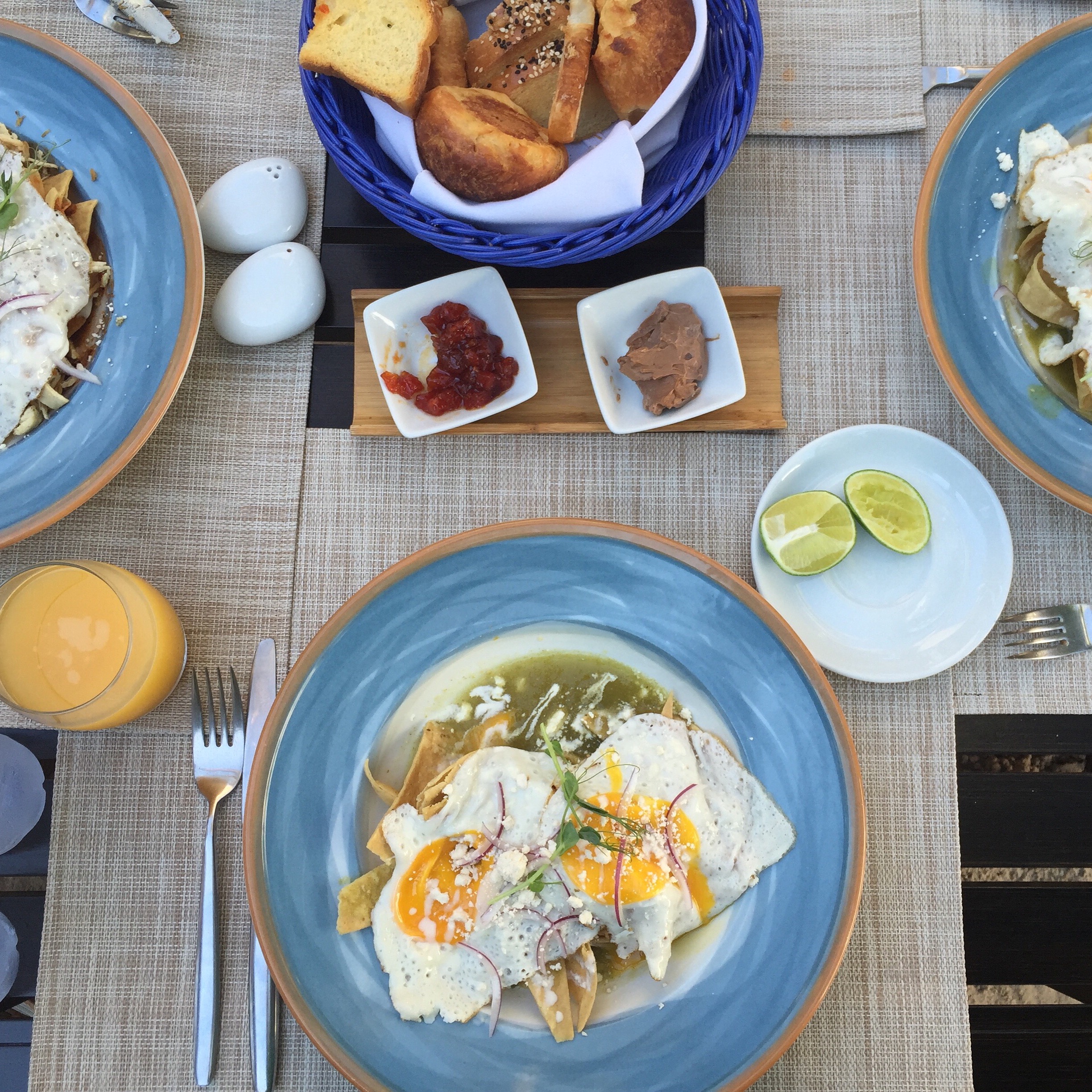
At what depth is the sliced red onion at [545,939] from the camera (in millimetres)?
→ 1781

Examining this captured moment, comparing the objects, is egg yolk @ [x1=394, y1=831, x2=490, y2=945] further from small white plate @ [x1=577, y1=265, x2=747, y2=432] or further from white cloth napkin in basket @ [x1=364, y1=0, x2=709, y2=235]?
white cloth napkin in basket @ [x1=364, y1=0, x2=709, y2=235]

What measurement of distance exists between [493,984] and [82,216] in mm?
1863

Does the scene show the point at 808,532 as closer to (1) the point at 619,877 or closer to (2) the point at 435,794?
(1) the point at 619,877

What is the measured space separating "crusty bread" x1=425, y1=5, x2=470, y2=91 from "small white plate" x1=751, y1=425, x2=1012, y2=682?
45.1 inches

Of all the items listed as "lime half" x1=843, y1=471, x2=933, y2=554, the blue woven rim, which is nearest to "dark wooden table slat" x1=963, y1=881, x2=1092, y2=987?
"lime half" x1=843, y1=471, x2=933, y2=554

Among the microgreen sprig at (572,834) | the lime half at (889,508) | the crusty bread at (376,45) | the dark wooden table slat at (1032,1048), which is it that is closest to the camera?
the microgreen sprig at (572,834)

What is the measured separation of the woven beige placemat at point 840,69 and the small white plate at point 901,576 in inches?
31.0

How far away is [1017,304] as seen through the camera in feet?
6.46

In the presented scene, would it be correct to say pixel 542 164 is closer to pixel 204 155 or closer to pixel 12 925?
pixel 204 155

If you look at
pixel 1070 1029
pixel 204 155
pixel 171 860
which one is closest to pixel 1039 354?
pixel 1070 1029

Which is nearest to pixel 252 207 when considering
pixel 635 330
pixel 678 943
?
pixel 635 330

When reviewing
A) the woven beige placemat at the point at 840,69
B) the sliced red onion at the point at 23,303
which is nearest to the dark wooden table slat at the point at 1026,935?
the woven beige placemat at the point at 840,69

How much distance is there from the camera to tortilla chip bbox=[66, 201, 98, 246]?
196cm

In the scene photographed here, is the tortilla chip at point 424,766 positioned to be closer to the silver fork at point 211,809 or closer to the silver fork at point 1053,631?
the silver fork at point 211,809
